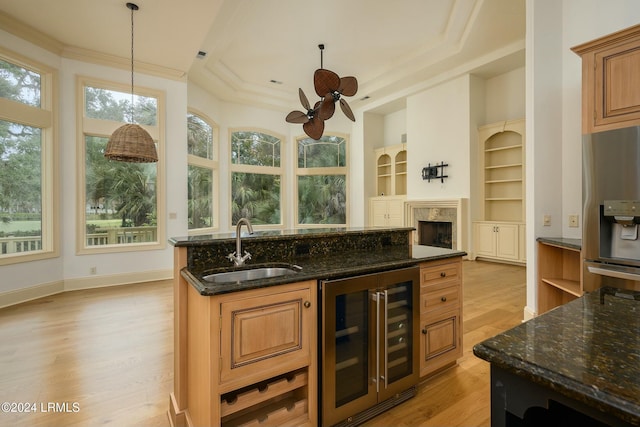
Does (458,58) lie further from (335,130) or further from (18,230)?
(18,230)

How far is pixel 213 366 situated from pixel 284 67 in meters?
6.43

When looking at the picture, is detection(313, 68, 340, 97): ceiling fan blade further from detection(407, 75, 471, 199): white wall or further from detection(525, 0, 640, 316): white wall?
detection(407, 75, 471, 199): white wall

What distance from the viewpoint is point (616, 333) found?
81 centimetres

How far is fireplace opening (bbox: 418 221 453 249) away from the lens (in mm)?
7039

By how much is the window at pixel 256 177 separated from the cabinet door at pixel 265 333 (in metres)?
6.43

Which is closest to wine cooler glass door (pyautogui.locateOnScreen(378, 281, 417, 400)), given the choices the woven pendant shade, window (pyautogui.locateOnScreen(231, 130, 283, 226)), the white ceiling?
the woven pendant shade

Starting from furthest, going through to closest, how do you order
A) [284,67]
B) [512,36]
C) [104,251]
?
1. [284,67]
2. [512,36]
3. [104,251]

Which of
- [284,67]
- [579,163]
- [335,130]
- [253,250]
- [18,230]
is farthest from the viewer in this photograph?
[335,130]

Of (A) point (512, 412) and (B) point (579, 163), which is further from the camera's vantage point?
(B) point (579, 163)

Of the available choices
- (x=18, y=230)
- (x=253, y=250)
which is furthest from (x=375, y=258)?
(x=18, y=230)

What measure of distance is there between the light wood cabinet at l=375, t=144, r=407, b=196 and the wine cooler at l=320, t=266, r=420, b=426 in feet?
22.3

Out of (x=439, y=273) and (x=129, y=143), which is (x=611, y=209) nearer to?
(x=439, y=273)

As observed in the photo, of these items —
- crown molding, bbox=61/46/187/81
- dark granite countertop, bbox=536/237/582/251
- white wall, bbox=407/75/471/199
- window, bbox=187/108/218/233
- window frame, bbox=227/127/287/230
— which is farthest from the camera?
window frame, bbox=227/127/287/230

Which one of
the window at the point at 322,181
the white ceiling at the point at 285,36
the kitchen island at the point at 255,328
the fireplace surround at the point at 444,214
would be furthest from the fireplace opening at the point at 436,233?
the kitchen island at the point at 255,328
